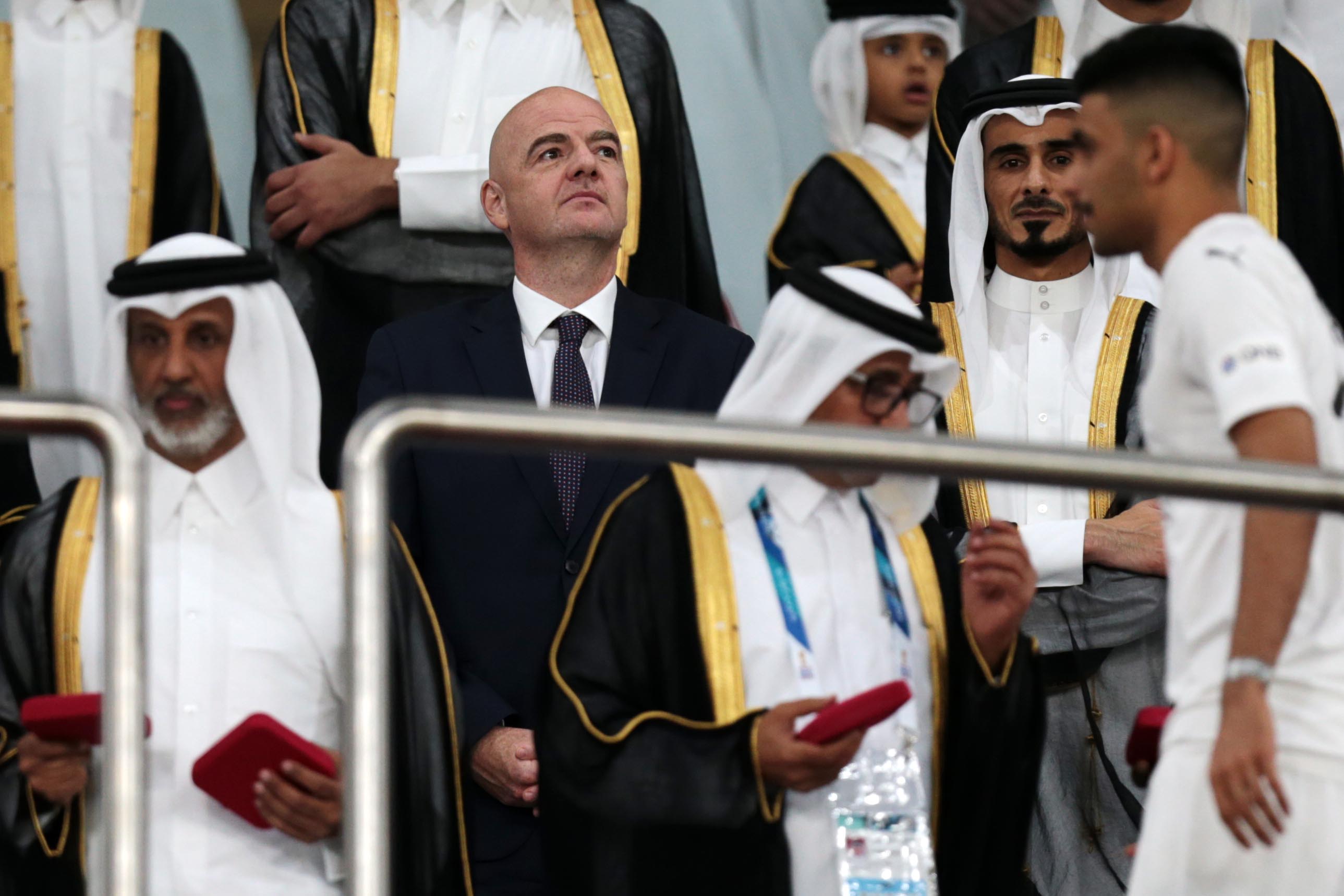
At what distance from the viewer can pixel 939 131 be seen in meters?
4.93

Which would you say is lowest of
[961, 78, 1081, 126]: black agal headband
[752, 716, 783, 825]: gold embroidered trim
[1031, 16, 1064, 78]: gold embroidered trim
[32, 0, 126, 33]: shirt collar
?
[752, 716, 783, 825]: gold embroidered trim

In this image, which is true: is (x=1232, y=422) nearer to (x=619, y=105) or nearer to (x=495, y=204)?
(x=495, y=204)

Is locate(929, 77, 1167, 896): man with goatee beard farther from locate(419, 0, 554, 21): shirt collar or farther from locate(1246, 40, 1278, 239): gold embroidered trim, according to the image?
locate(419, 0, 554, 21): shirt collar

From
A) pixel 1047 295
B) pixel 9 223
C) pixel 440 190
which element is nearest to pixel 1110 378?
pixel 1047 295

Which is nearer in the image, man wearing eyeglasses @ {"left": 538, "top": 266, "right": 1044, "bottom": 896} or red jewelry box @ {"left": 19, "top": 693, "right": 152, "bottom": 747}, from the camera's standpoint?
red jewelry box @ {"left": 19, "top": 693, "right": 152, "bottom": 747}

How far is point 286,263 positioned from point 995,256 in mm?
1359

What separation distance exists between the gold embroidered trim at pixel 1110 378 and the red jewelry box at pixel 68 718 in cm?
183

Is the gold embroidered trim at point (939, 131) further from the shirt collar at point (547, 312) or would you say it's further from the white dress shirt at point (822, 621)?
the white dress shirt at point (822, 621)

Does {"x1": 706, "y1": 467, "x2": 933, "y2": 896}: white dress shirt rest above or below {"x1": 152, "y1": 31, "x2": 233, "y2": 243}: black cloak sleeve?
below

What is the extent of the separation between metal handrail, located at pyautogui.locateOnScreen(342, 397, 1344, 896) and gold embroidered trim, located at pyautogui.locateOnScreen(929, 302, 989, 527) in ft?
4.22

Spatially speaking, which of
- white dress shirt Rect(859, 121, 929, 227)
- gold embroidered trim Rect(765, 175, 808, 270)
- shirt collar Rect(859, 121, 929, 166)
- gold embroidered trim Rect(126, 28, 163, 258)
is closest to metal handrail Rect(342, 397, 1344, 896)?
gold embroidered trim Rect(126, 28, 163, 258)

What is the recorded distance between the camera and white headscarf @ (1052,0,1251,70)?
504 cm

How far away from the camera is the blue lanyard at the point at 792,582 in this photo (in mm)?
3057

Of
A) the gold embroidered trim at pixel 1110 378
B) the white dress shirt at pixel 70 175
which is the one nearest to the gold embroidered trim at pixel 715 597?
the gold embroidered trim at pixel 1110 378
